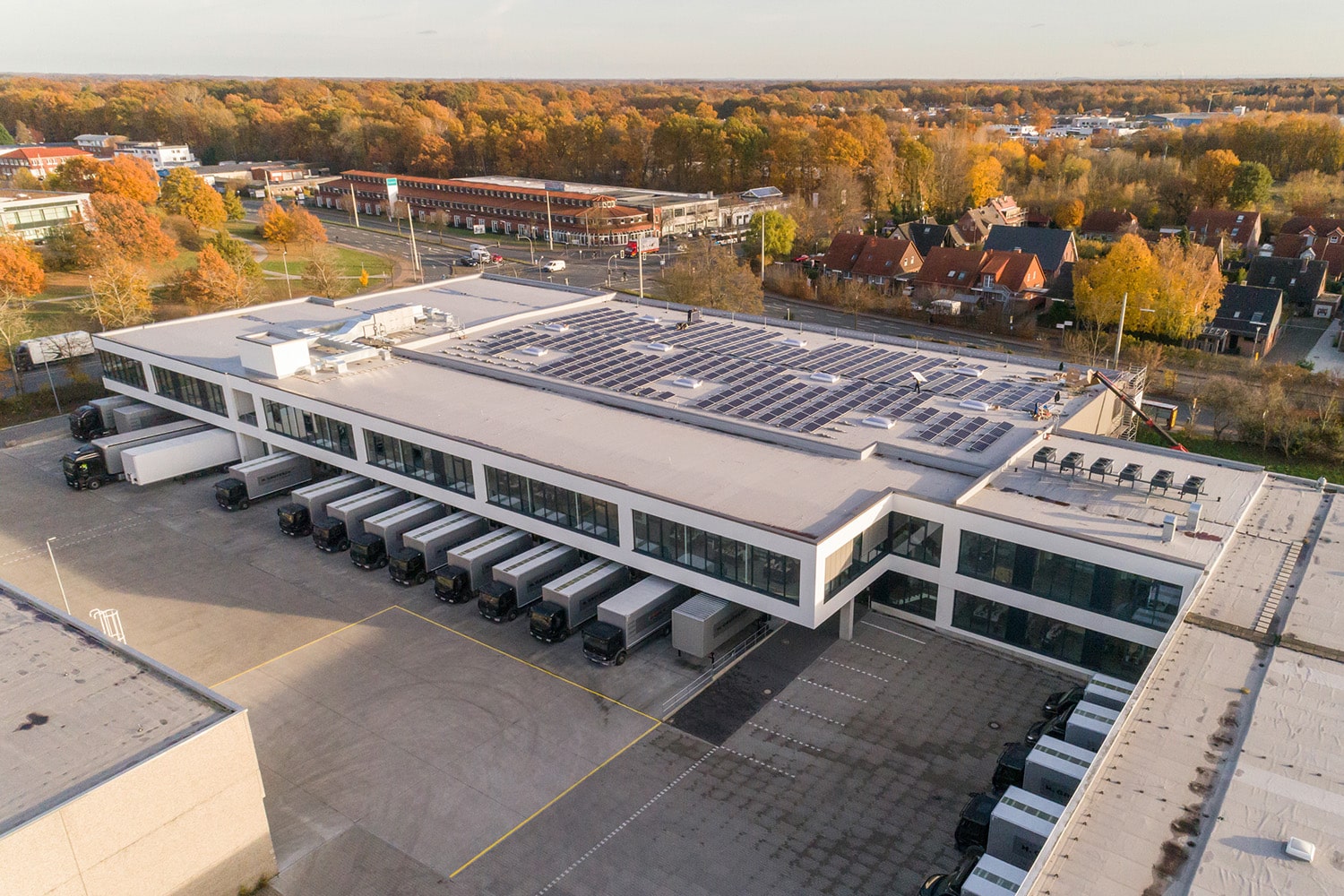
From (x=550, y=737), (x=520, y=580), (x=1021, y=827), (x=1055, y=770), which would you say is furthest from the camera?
(x=520, y=580)

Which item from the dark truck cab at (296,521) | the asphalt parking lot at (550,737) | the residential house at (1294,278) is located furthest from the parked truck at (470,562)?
the residential house at (1294,278)

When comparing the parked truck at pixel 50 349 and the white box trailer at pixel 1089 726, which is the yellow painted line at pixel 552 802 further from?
the parked truck at pixel 50 349

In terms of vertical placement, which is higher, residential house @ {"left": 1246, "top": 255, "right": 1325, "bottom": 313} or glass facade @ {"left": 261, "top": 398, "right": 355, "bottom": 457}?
glass facade @ {"left": 261, "top": 398, "right": 355, "bottom": 457}

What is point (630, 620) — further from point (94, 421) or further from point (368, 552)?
point (94, 421)

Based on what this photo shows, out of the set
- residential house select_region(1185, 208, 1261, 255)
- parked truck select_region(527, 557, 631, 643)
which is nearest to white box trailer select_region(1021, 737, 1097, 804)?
parked truck select_region(527, 557, 631, 643)

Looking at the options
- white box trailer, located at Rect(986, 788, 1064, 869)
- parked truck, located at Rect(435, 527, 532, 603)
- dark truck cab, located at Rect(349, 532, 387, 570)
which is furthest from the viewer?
dark truck cab, located at Rect(349, 532, 387, 570)

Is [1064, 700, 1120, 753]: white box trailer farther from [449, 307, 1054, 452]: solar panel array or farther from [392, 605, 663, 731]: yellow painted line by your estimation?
[449, 307, 1054, 452]: solar panel array

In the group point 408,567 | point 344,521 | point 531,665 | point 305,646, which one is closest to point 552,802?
point 531,665
